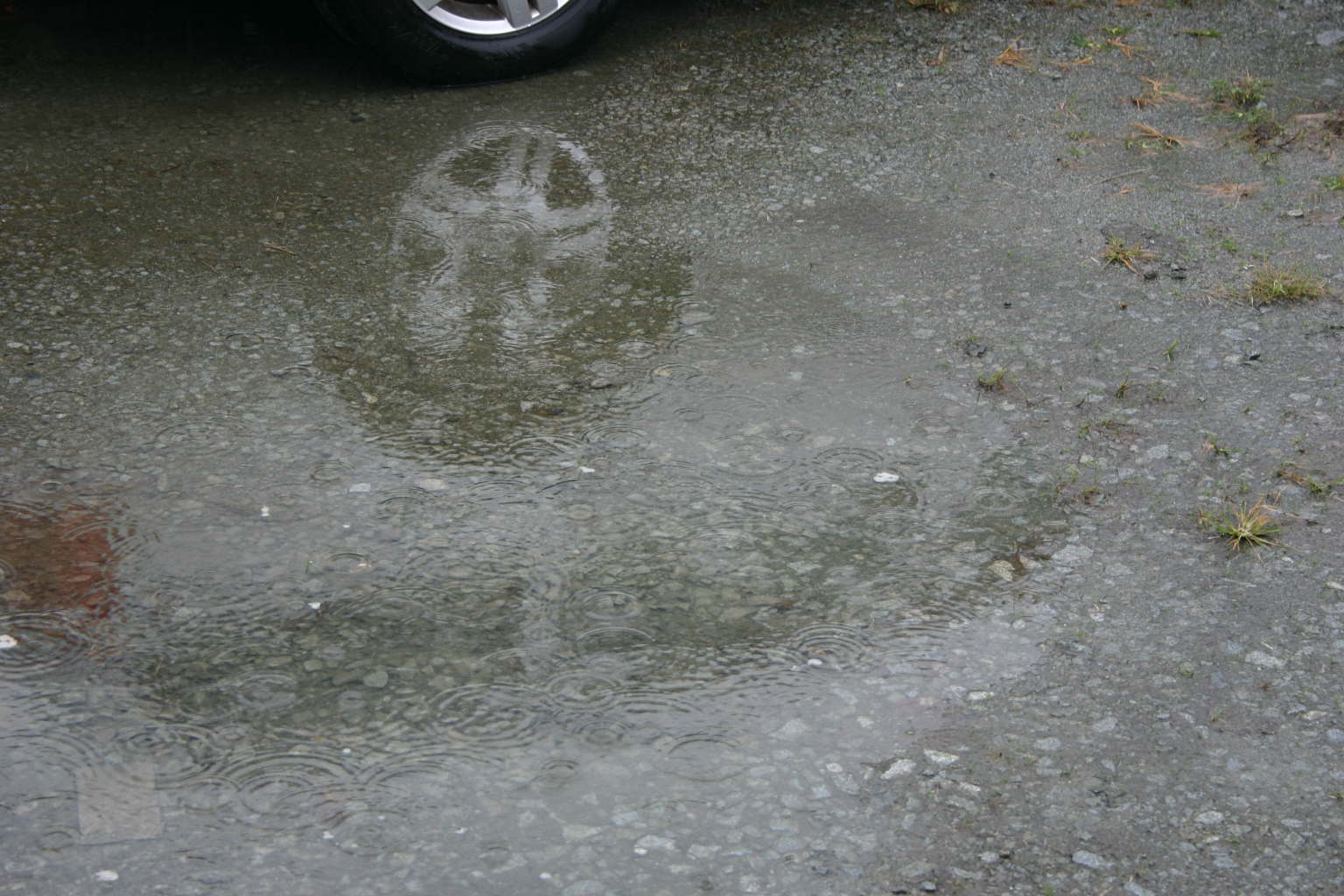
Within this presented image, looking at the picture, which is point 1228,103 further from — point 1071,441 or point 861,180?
point 1071,441

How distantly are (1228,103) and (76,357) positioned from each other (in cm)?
399

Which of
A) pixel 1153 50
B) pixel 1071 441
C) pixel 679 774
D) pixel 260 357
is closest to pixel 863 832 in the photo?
pixel 679 774

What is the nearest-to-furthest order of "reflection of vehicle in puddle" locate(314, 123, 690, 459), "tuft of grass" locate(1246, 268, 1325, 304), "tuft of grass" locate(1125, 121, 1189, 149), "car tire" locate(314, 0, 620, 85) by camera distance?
"reflection of vehicle in puddle" locate(314, 123, 690, 459) < "tuft of grass" locate(1246, 268, 1325, 304) < "tuft of grass" locate(1125, 121, 1189, 149) < "car tire" locate(314, 0, 620, 85)

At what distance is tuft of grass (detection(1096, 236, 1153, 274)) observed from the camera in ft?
12.5

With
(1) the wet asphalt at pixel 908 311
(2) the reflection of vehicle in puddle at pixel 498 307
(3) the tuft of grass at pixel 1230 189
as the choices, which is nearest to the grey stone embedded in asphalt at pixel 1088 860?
(1) the wet asphalt at pixel 908 311

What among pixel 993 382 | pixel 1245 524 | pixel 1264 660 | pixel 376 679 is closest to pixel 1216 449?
pixel 1245 524

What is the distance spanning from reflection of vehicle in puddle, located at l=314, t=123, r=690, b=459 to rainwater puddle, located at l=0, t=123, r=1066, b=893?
0.05 feet

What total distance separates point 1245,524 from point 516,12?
3.21 m

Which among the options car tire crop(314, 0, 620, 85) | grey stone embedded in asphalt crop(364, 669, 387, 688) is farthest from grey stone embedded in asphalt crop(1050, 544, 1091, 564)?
car tire crop(314, 0, 620, 85)

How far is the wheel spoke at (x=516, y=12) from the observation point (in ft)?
15.5

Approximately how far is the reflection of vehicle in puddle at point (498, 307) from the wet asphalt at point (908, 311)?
21 mm

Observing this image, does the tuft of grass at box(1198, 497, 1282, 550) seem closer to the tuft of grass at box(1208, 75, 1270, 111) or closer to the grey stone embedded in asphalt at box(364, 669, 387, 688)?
the grey stone embedded in asphalt at box(364, 669, 387, 688)

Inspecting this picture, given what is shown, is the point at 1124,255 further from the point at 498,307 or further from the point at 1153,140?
the point at 498,307

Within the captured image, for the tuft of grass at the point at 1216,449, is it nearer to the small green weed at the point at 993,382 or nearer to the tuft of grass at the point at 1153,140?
the small green weed at the point at 993,382
